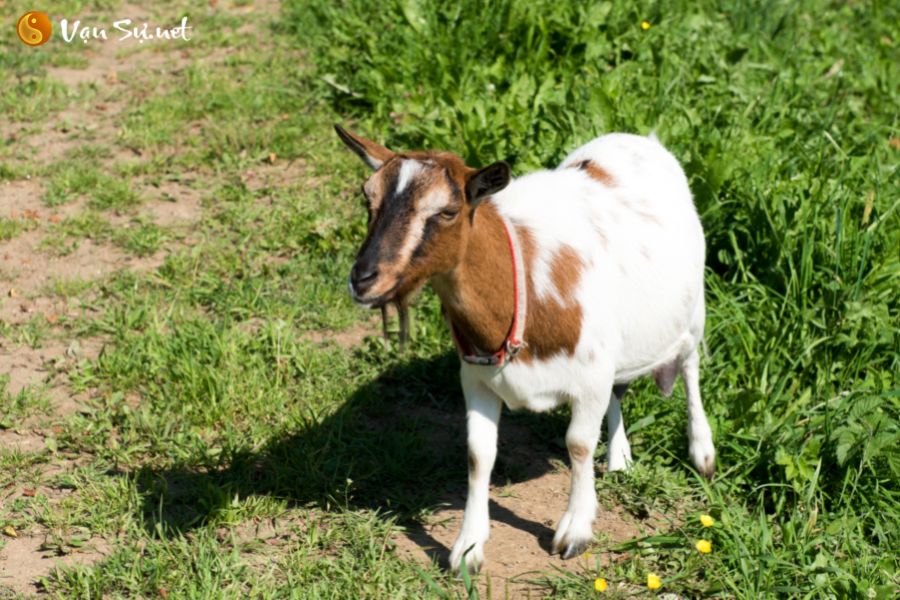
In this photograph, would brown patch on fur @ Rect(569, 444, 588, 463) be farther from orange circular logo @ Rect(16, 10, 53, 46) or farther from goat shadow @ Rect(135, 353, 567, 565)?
orange circular logo @ Rect(16, 10, 53, 46)

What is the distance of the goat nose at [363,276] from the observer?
346 cm

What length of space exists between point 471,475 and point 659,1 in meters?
4.59

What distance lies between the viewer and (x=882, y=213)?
5.76 meters

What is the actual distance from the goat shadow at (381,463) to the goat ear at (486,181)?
149cm

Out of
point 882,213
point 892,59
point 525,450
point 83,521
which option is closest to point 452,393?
point 525,450

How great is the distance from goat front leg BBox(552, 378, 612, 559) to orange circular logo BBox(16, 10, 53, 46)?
601 cm

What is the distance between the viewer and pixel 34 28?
8.52 metres

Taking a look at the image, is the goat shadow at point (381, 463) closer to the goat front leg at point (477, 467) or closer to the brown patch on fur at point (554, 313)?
the goat front leg at point (477, 467)

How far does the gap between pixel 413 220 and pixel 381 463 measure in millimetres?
1623

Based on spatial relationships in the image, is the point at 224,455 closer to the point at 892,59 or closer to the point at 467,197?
the point at 467,197

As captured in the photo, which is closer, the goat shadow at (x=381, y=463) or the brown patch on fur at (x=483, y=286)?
the brown patch on fur at (x=483, y=286)

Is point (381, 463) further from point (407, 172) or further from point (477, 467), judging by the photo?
point (407, 172)

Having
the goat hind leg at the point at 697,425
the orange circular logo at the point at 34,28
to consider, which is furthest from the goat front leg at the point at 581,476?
the orange circular logo at the point at 34,28

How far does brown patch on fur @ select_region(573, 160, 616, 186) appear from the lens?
14.8 feet
